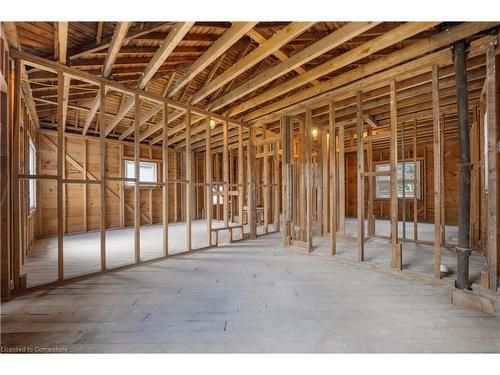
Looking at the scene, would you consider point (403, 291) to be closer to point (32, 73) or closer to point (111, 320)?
point (111, 320)

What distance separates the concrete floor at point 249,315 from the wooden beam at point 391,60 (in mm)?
3050

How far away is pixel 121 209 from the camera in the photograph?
8.39m


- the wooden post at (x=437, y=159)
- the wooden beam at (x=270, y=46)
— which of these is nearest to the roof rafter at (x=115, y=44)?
the wooden beam at (x=270, y=46)

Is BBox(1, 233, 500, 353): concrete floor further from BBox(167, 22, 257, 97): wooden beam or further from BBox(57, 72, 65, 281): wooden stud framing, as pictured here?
BBox(167, 22, 257, 97): wooden beam

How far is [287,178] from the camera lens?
206 inches

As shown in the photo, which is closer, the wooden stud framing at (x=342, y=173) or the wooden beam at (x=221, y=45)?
the wooden beam at (x=221, y=45)

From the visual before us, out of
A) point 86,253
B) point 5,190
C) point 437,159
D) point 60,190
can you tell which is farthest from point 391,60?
point 86,253

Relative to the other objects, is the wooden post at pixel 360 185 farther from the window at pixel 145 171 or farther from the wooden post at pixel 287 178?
the window at pixel 145 171

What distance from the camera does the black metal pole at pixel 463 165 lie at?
2674mm

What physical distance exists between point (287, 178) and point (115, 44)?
3817 millimetres

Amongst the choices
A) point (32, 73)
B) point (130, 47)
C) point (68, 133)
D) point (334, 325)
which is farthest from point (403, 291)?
point (68, 133)

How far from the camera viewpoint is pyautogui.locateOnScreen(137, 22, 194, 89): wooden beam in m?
2.73

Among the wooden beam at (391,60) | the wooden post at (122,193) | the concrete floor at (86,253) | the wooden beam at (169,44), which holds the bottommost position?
the concrete floor at (86,253)

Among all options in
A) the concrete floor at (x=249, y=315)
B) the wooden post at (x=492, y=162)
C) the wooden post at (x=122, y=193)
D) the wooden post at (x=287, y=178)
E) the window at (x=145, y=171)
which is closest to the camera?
the concrete floor at (x=249, y=315)
